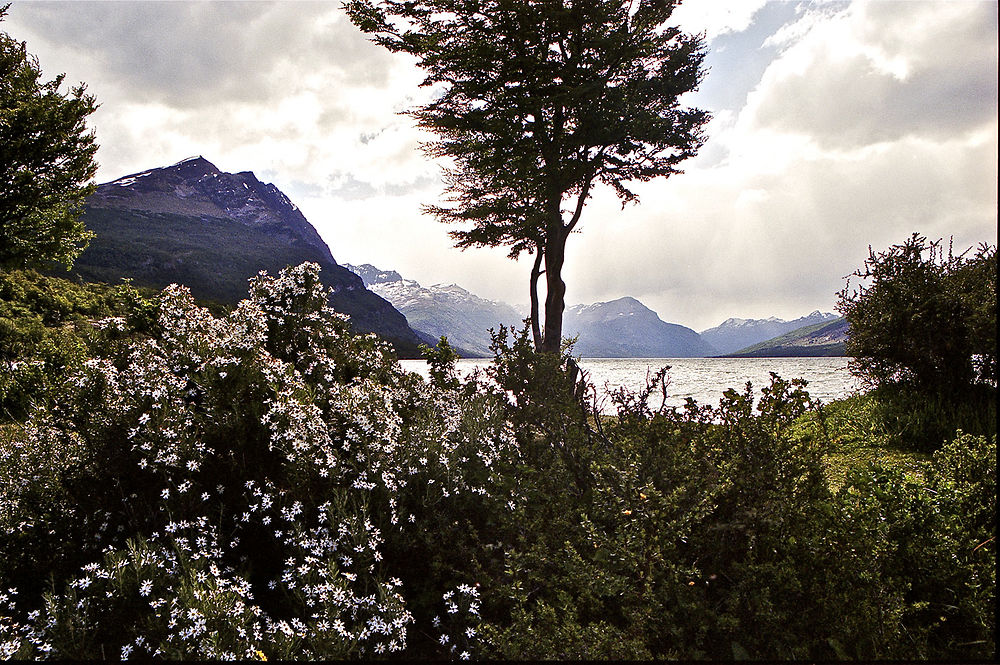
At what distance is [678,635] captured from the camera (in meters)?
2.81

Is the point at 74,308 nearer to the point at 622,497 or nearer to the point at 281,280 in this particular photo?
the point at 281,280

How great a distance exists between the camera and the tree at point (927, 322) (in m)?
7.44

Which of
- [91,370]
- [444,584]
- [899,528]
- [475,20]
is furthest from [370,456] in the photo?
[475,20]

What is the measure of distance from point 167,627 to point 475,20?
521 inches

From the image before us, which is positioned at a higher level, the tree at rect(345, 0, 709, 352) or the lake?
the tree at rect(345, 0, 709, 352)

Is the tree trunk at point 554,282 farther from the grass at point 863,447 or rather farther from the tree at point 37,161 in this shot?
the tree at point 37,161

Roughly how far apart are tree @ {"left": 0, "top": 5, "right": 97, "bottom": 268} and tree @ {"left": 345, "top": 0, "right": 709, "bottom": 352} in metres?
10.2

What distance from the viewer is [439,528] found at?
12.2ft

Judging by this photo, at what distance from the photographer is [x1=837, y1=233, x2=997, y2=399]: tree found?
744 centimetres

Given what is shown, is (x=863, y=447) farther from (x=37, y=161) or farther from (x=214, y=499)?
(x=37, y=161)

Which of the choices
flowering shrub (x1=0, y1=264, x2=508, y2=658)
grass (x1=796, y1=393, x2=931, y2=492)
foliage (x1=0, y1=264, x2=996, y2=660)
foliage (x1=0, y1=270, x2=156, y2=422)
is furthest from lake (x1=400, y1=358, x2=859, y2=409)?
foliage (x1=0, y1=270, x2=156, y2=422)

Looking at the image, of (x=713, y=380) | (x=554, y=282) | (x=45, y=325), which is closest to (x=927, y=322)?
(x=554, y=282)

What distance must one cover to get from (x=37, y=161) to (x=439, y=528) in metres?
18.0

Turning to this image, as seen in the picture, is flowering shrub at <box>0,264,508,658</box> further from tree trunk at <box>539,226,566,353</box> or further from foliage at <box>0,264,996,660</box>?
tree trunk at <box>539,226,566,353</box>
